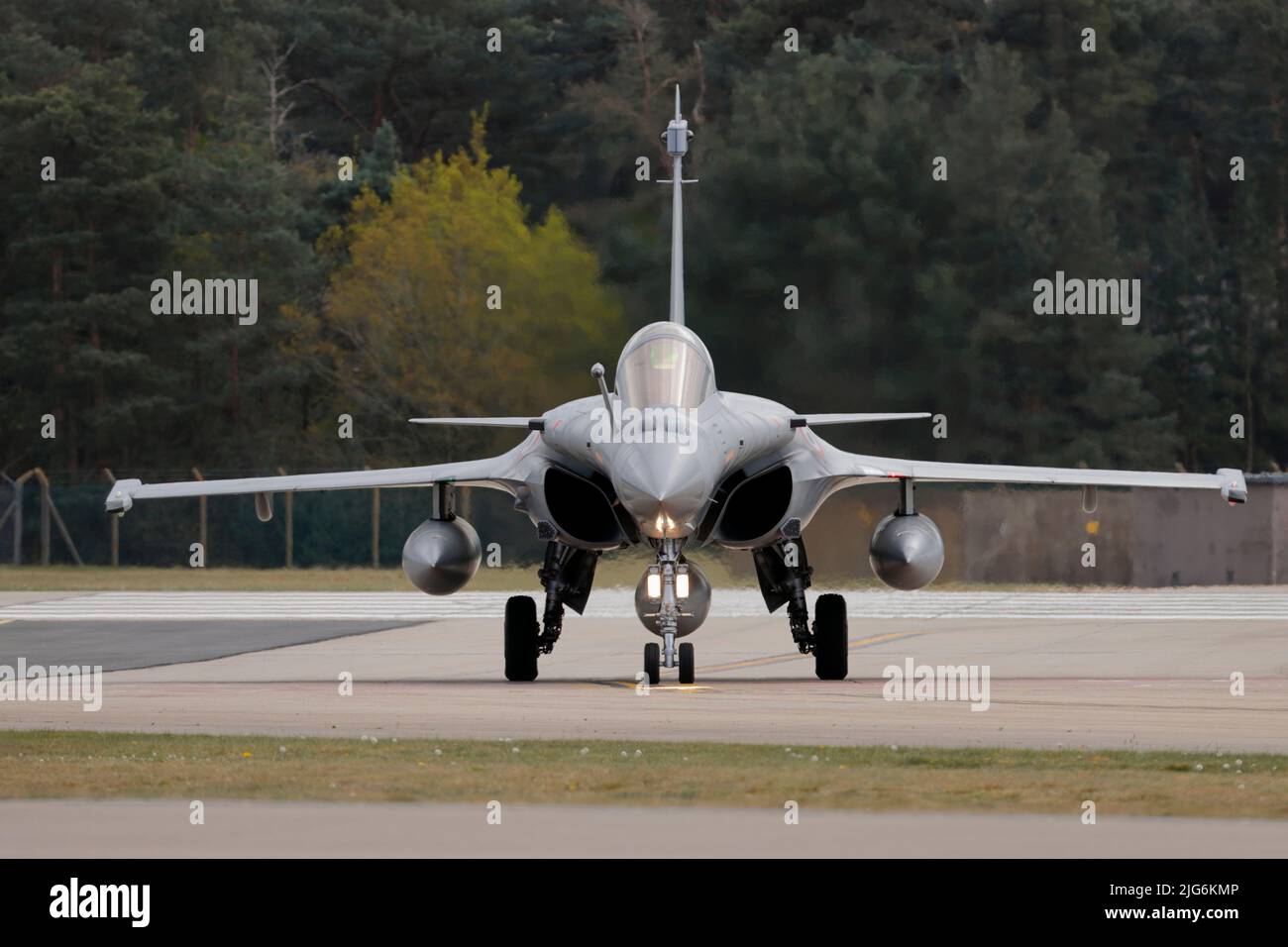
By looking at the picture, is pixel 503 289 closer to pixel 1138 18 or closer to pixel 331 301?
pixel 331 301

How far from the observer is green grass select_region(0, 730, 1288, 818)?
33.4ft

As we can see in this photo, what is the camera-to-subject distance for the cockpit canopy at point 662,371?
16.7 meters

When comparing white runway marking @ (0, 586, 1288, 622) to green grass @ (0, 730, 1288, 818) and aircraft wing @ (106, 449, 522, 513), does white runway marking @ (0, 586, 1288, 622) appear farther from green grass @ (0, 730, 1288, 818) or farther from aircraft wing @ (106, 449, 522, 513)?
green grass @ (0, 730, 1288, 818)

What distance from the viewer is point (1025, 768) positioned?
11672 mm

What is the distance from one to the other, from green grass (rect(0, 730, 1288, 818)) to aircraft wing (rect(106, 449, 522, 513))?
5.82 meters

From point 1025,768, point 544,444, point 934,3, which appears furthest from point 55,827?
point 934,3

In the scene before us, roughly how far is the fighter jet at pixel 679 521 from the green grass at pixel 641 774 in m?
4.15

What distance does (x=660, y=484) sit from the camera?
1592 cm
